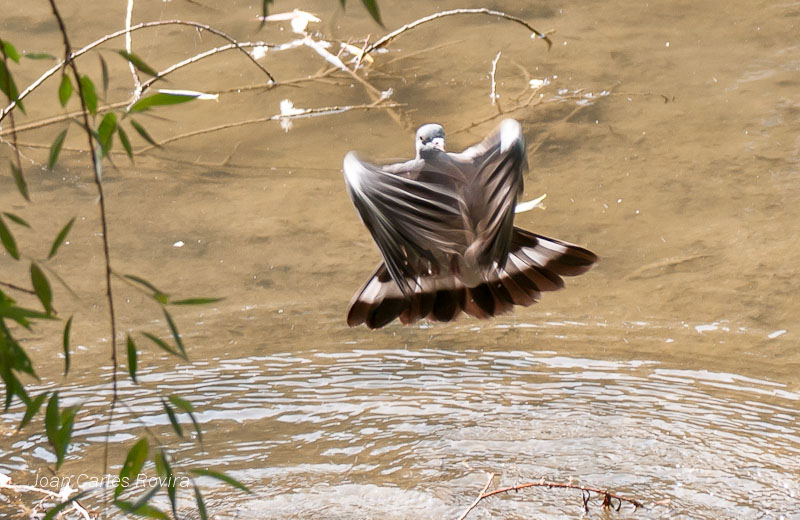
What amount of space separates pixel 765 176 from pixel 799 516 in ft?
7.73

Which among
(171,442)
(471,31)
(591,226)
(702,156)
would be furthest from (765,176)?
(171,442)

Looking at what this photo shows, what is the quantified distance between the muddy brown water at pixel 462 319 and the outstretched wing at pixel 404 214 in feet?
1.84

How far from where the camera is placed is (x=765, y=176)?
180 inches

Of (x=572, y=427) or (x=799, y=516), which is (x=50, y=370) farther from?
(x=799, y=516)

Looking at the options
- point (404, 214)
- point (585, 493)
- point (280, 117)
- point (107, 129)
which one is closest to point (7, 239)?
point (107, 129)

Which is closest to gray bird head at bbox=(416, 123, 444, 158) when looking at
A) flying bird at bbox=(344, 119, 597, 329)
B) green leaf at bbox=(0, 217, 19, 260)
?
flying bird at bbox=(344, 119, 597, 329)

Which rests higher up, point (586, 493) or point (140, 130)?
point (140, 130)

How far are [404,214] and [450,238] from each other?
0.16m

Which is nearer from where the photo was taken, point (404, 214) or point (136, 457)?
point (136, 457)

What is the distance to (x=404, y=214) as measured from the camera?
282cm

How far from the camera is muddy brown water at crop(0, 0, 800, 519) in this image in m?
2.85

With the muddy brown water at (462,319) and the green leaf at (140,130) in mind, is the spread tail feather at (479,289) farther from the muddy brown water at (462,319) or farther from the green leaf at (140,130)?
the green leaf at (140,130)

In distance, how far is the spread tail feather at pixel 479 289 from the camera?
298 cm

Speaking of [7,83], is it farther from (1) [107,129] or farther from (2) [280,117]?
(2) [280,117]
